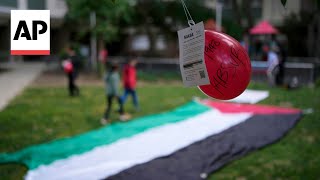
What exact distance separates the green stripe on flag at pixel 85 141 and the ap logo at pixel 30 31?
8.28 feet

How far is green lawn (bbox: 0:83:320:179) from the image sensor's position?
5.22 meters

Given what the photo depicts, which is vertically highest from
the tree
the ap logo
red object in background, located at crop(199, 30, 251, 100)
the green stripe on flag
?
the tree

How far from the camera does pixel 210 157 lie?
5.41m

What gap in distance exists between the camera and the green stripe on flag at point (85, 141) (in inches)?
216

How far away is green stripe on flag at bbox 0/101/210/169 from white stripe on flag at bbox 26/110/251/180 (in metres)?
0.21

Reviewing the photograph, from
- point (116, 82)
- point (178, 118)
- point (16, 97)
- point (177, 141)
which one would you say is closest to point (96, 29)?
point (16, 97)

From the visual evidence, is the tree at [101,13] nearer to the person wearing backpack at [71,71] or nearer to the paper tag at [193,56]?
the person wearing backpack at [71,71]

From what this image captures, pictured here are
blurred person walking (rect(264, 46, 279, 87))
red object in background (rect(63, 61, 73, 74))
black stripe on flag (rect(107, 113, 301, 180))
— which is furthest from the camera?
blurred person walking (rect(264, 46, 279, 87))

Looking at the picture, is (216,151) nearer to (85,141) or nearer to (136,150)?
(136,150)

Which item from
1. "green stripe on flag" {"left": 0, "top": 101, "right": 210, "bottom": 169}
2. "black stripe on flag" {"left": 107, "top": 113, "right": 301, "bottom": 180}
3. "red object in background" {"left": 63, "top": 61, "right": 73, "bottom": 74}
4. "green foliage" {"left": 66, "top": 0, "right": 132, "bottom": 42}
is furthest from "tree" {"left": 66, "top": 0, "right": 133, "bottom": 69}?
"black stripe on flag" {"left": 107, "top": 113, "right": 301, "bottom": 180}

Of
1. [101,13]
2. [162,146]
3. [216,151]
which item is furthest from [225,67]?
[101,13]

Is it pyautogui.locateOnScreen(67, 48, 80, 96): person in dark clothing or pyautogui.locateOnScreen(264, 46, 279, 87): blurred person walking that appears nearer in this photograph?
pyautogui.locateOnScreen(67, 48, 80, 96): person in dark clothing

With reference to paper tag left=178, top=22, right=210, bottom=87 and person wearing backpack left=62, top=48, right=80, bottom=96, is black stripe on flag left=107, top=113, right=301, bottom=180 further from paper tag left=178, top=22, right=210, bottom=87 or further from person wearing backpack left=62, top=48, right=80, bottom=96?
person wearing backpack left=62, top=48, right=80, bottom=96

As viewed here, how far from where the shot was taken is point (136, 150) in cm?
562
